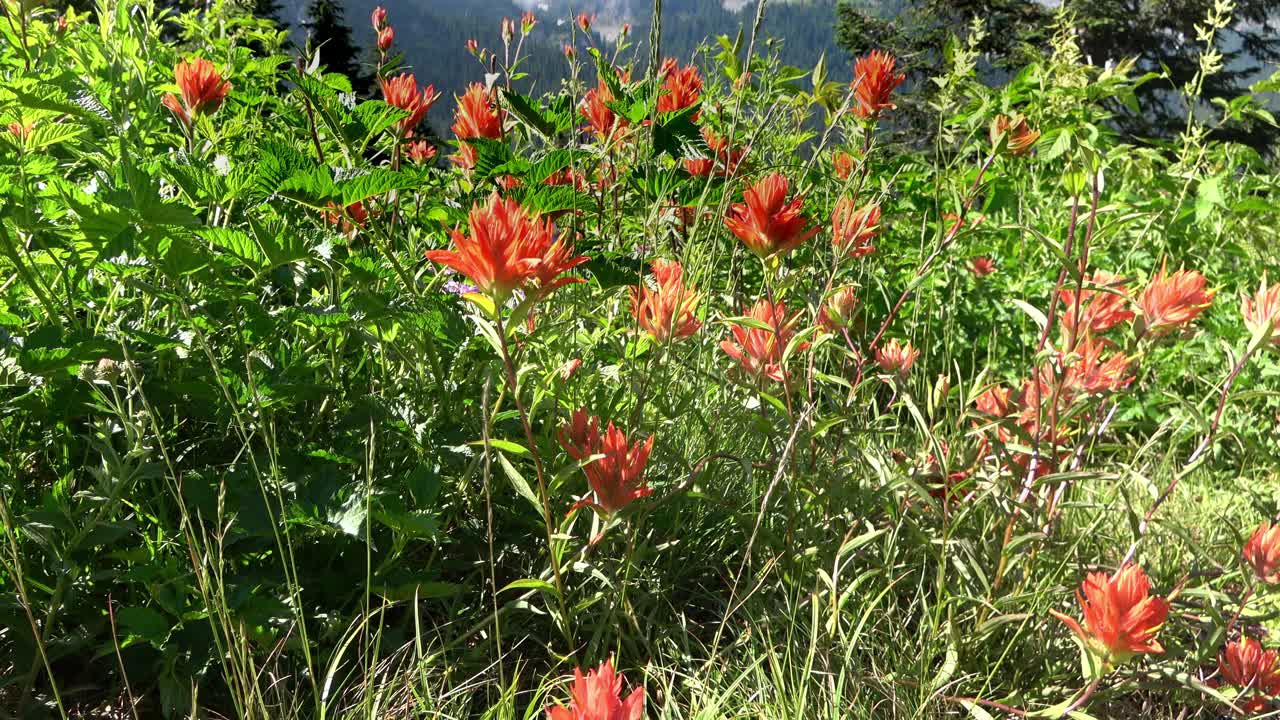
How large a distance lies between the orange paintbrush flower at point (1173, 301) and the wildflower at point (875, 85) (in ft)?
2.04

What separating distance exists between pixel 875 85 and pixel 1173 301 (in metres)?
0.69

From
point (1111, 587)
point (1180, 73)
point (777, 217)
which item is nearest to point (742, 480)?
point (777, 217)

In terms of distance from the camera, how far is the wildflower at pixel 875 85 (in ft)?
5.41

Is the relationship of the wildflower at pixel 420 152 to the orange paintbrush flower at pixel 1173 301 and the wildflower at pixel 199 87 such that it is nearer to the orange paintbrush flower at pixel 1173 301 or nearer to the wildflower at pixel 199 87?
the wildflower at pixel 199 87

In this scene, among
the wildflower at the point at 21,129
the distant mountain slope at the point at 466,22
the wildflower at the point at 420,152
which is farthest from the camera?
the distant mountain slope at the point at 466,22

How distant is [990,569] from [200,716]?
1155mm

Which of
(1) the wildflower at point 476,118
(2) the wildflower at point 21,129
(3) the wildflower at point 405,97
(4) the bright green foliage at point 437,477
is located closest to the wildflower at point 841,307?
(4) the bright green foliage at point 437,477

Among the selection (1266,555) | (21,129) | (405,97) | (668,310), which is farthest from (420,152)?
(1266,555)

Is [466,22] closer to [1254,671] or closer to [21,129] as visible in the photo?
[21,129]

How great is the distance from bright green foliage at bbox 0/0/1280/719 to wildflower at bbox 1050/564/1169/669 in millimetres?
161

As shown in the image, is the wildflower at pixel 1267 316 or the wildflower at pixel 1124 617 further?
the wildflower at pixel 1267 316

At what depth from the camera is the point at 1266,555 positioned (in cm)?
112

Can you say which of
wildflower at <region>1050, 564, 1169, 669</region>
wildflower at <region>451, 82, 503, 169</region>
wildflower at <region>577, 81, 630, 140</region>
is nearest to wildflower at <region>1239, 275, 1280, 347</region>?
wildflower at <region>1050, 564, 1169, 669</region>

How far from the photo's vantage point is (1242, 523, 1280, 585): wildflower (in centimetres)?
112
